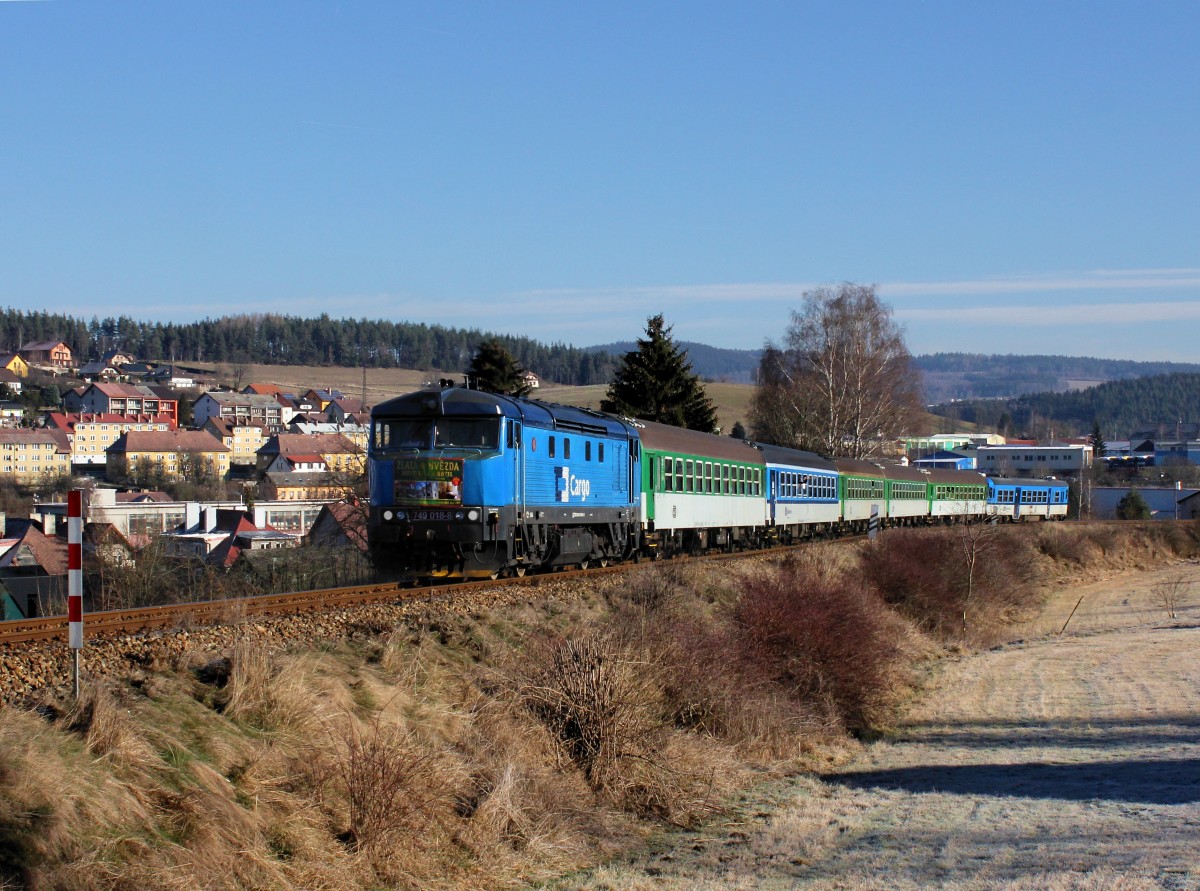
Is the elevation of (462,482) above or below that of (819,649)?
above

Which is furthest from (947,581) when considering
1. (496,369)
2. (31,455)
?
(31,455)

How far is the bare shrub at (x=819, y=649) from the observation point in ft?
72.2

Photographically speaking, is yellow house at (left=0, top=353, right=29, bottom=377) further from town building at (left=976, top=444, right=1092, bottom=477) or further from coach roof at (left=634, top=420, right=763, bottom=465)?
coach roof at (left=634, top=420, right=763, bottom=465)

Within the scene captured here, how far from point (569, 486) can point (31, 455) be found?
323ft

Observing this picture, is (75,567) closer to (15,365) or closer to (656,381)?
(656,381)

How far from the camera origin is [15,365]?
7151 inches

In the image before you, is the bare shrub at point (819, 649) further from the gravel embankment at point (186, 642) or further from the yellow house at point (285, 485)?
the yellow house at point (285, 485)

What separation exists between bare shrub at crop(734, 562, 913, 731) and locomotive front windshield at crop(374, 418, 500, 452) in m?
5.70

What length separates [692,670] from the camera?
56.2 ft

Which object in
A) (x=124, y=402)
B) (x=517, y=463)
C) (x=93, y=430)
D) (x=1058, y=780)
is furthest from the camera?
(x=124, y=402)

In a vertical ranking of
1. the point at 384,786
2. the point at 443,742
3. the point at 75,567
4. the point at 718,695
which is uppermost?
the point at 75,567

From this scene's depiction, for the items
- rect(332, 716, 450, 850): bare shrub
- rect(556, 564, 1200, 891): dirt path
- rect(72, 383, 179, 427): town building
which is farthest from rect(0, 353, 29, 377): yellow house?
rect(332, 716, 450, 850): bare shrub

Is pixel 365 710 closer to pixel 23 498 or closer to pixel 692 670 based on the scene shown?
pixel 692 670

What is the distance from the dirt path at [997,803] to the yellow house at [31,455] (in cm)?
8705
